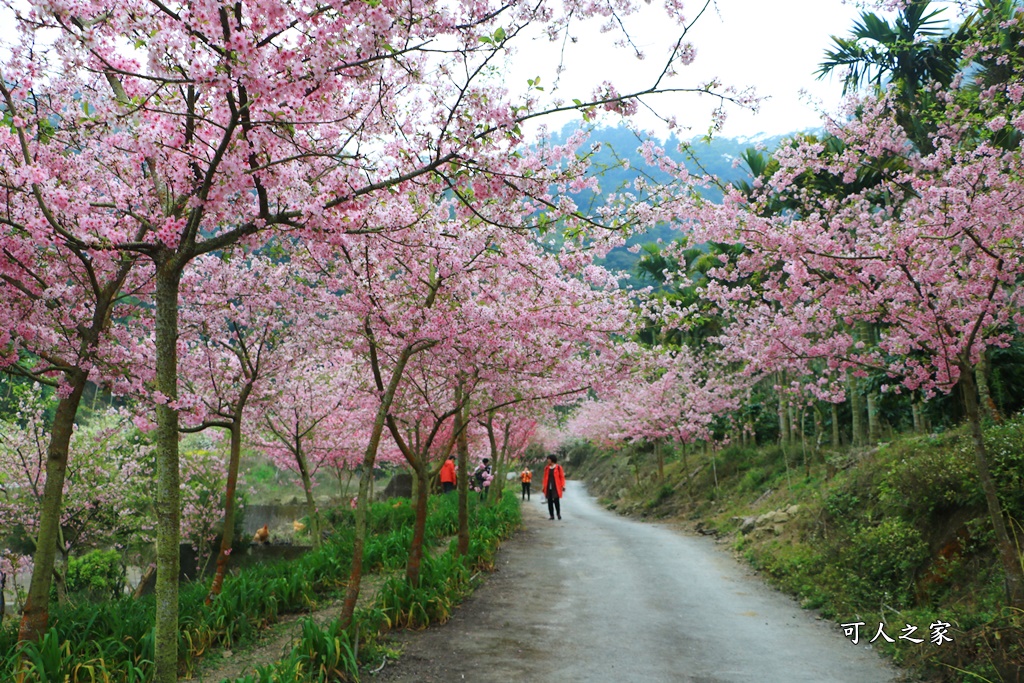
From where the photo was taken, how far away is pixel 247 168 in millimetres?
3572

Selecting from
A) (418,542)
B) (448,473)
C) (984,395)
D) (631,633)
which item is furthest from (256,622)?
(448,473)

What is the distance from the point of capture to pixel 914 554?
6824 millimetres

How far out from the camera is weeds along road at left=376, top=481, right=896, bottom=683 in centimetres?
537

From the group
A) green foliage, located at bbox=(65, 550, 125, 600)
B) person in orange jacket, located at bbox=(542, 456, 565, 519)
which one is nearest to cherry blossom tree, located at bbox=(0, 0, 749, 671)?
green foliage, located at bbox=(65, 550, 125, 600)

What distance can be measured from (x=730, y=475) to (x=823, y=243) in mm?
15921

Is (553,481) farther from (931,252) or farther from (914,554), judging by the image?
(931,252)

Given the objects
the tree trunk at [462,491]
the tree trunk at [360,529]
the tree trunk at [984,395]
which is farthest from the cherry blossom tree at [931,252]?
the tree trunk at [462,491]

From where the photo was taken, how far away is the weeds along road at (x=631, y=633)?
211 inches

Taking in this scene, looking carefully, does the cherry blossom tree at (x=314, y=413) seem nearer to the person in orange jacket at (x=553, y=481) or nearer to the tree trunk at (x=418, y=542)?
the tree trunk at (x=418, y=542)

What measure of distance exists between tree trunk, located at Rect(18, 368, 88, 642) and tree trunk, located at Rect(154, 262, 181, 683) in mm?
1688

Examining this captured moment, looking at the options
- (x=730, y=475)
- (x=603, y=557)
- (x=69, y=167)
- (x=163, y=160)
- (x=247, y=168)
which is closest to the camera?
(x=247, y=168)

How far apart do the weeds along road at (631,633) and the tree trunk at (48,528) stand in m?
2.72

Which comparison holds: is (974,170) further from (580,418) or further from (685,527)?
(580,418)

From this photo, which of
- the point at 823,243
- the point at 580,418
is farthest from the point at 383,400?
the point at 580,418
